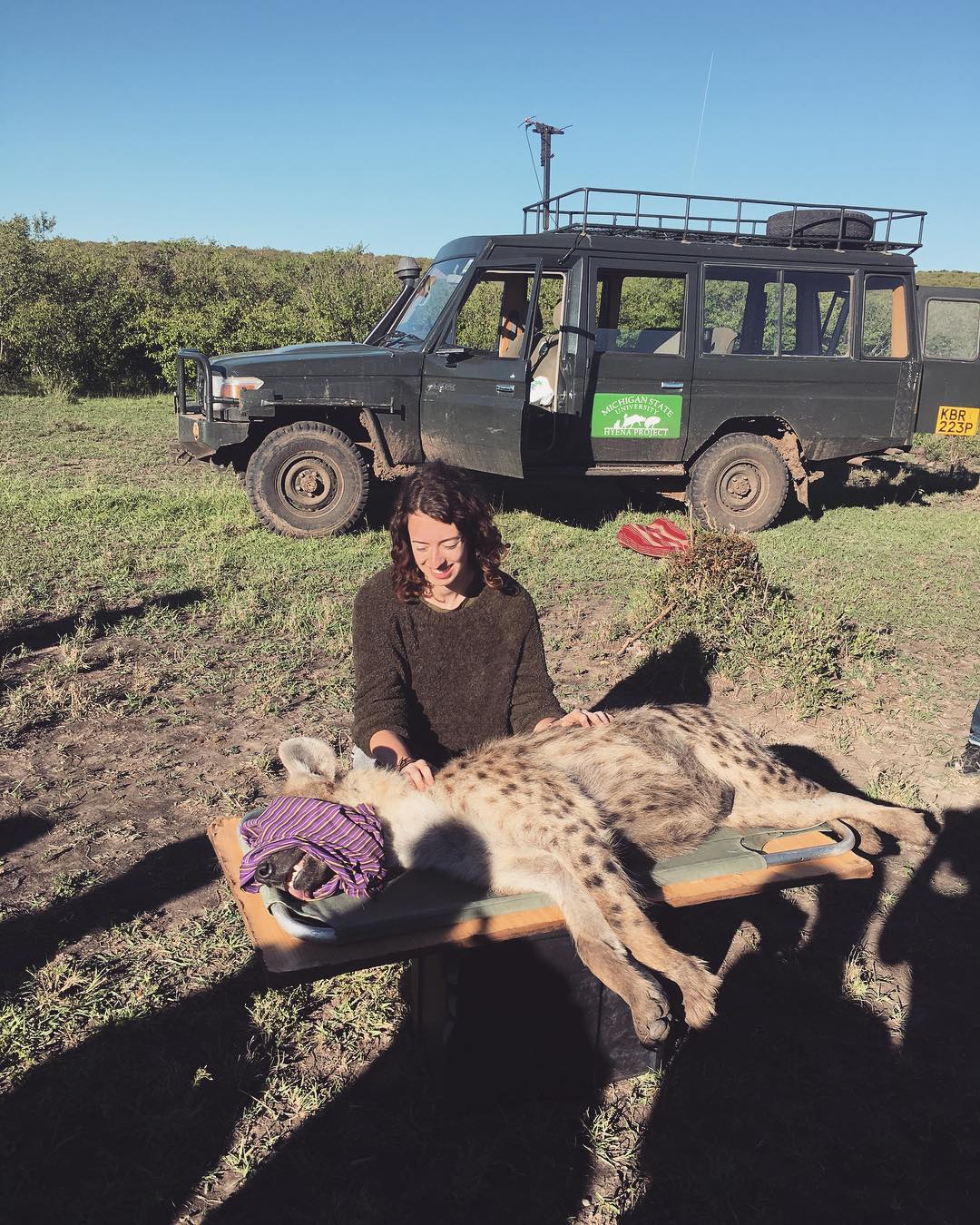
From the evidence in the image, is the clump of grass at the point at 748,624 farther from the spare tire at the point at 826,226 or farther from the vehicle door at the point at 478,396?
the spare tire at the point at 826,226

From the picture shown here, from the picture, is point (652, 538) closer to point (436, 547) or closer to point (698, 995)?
point (436, 547)

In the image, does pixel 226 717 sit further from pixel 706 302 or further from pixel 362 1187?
pixel 706 302

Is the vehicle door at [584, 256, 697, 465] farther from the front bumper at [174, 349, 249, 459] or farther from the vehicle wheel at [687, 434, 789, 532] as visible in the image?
the front bumper at [174, 349, 249, 459]

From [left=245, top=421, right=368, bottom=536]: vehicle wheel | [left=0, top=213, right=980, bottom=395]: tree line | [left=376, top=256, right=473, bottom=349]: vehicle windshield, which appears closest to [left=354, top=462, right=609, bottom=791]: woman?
[left=245, top=421, right=368, bottom=536]: vehicle wheel

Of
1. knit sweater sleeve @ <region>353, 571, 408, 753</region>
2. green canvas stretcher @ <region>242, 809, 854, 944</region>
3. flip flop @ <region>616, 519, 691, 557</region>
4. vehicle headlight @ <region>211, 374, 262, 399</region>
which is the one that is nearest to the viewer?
Answer: green canvas stretcher @ <region>242, 809, 854, 944</region>

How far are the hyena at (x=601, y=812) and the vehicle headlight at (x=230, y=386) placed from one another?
5.93 meters

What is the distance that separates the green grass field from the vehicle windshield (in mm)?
2515

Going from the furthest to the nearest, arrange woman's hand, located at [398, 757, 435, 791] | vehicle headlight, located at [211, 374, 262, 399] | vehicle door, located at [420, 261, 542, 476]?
vehicle headlight, located at [211, 374, 262, 399]
vehicle door, located at [420, 261, 542, 476]
woman's hand, located at [398, 757, 435, 791]

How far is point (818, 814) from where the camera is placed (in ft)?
11.3

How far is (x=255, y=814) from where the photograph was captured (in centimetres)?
280

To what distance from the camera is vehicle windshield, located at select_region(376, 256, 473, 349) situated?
27.8ft

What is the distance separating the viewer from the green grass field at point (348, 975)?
7.84 ft

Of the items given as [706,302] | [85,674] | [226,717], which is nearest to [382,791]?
[226,717]

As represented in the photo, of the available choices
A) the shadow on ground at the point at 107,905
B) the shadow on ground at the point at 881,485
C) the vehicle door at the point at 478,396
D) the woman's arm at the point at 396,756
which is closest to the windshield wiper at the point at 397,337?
the vehicle door at the point at 478,396
